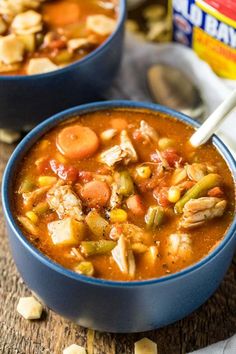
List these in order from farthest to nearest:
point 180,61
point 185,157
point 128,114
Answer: point 180,61 → point 128,114 → point 185,157

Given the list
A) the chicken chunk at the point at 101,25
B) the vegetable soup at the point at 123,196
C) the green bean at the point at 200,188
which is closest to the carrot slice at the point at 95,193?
the vegetable soup at the point at 123,196

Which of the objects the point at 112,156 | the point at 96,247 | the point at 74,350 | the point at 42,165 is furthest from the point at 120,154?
the point at 74,350

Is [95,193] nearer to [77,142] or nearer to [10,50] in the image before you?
[77,142]

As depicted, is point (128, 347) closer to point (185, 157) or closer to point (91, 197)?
point (91, 197)

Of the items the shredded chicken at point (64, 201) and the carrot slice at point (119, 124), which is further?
the carrot slice at point (119, 124)

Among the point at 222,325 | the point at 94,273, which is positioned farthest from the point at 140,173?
the point at 222,325

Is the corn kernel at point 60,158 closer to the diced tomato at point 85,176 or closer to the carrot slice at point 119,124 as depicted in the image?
the diced tomato at point 85,176
